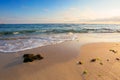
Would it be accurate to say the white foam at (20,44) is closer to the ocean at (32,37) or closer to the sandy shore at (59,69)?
the ocean at (32,37)

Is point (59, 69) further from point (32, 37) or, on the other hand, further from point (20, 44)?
point (32, 37)

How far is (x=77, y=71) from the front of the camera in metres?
5.18

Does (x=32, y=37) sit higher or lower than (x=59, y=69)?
lower

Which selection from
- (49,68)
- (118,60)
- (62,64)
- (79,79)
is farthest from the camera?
(118,60)

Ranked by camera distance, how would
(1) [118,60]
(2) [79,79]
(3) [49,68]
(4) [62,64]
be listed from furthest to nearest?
1. (1) [118,60]
2. (4) [62,64]
3. (3) [49,68]
4. (2) [79,79]

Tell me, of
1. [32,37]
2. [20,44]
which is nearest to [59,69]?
[20,44]

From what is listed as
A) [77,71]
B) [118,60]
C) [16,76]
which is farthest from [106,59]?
[16,76]

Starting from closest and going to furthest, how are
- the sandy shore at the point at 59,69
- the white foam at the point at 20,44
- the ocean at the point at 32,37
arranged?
the sandy shore at the point at 59,69 < the white foam at the point at 20,44 < the ocean at the point at 32,37

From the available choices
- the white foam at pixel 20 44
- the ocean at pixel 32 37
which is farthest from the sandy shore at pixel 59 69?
the ocean at pixel 32 37

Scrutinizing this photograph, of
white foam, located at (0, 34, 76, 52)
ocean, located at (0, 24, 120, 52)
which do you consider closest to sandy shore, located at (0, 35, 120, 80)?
white foam, located at (0, 34, 76, 52)

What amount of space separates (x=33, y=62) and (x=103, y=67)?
9.26 feet

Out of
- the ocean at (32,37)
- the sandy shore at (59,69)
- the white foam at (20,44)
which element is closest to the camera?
the sandy shore at (59,69)

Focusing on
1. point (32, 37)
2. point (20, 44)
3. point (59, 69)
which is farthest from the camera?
point (32, 37)

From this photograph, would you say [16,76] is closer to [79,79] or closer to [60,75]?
[60,75]
